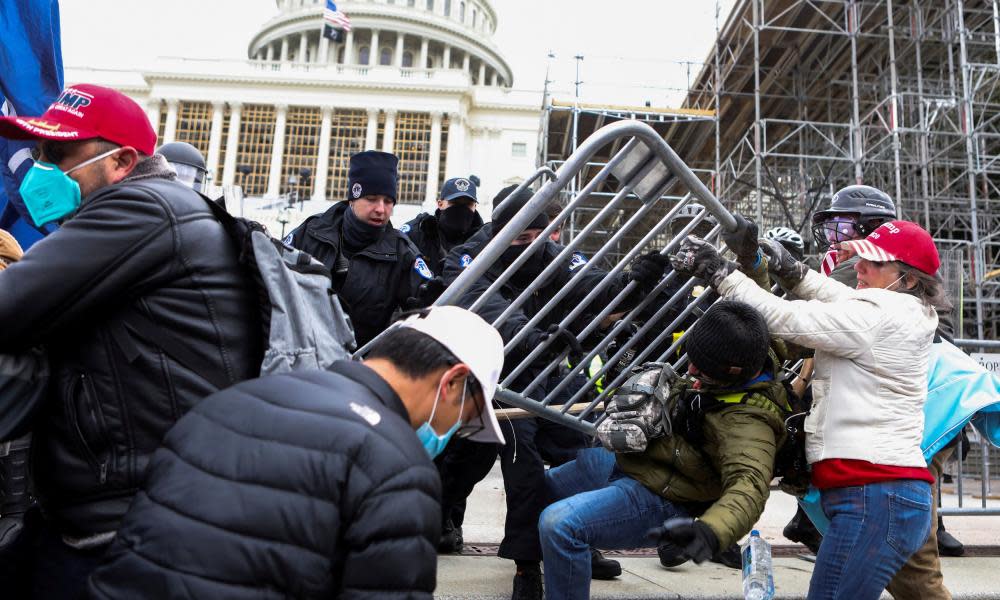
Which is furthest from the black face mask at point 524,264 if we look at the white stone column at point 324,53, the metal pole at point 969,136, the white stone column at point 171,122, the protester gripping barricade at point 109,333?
the white stone column at point 324,53

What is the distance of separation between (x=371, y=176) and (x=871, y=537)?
2.88 meters

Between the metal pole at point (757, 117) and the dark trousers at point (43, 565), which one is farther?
the metal pole at point (757, 117)

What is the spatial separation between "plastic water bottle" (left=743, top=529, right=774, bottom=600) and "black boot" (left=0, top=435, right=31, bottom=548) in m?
2.06

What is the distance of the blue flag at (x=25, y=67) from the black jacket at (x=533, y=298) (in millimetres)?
2099

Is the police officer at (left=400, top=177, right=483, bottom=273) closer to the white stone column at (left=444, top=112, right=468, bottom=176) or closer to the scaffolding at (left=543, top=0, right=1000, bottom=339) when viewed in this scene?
the scaffolding at (left=543, top=0, right=1000, bottom=339)

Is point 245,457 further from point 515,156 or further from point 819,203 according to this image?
point 515,156

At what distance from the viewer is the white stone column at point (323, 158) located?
54.3m

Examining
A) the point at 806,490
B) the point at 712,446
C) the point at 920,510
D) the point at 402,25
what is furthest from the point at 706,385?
the point at 402,25

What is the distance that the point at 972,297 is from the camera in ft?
42.0

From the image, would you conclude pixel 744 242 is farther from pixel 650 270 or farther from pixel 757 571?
pixel 757 571

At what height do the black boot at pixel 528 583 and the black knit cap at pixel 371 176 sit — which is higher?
the black knit cap at pixel 371 176

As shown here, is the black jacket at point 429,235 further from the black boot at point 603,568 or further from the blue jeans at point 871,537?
the blue jeans at point 871,537

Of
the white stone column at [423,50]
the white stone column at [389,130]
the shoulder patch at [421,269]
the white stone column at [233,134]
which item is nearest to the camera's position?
the shoulder patch at [421,269]

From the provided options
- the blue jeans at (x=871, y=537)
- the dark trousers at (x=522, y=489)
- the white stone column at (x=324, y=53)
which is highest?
the white stone column at (x=324, y=53)
